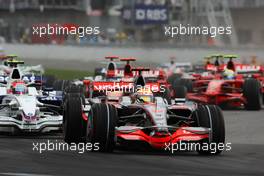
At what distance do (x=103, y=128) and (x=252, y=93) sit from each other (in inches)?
447

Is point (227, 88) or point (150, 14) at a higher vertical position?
point (150, 14)

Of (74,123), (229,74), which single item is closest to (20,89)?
(74,123)

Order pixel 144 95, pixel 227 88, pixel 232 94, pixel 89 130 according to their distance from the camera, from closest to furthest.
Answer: pixel 89 130 < pixel 144 95 < pixel 232 94 < pixel 227 88

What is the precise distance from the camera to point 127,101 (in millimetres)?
17516

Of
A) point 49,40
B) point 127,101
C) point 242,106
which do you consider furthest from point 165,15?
point 127,101

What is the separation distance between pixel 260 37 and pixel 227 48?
19.1 m

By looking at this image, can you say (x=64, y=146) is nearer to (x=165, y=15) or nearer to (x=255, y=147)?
(x=255, y=147)

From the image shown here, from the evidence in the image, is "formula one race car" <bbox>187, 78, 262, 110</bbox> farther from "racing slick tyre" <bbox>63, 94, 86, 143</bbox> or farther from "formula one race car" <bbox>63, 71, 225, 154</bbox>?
"racing slick tyre" <bbox>63, 94, 86, 143</bbox>

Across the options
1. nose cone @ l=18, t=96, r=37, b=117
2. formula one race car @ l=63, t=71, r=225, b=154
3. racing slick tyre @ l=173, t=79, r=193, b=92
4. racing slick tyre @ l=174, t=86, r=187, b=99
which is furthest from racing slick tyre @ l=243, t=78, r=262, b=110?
formula one race car @ l=63, t=71, r=225, b=154

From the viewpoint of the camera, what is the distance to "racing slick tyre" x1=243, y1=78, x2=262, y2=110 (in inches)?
1023

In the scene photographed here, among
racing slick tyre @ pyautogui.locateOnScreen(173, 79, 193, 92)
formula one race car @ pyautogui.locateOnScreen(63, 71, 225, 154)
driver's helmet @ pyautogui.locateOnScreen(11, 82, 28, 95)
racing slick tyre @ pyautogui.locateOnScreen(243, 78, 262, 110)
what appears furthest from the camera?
racing slick tyre @ pyautogui.locateOnScreen(173, 79, 193, 92)

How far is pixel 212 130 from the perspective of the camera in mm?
15562

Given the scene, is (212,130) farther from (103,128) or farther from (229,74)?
(229,74)

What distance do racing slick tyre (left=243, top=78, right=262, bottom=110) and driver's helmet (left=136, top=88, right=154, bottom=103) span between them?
28.8ft
